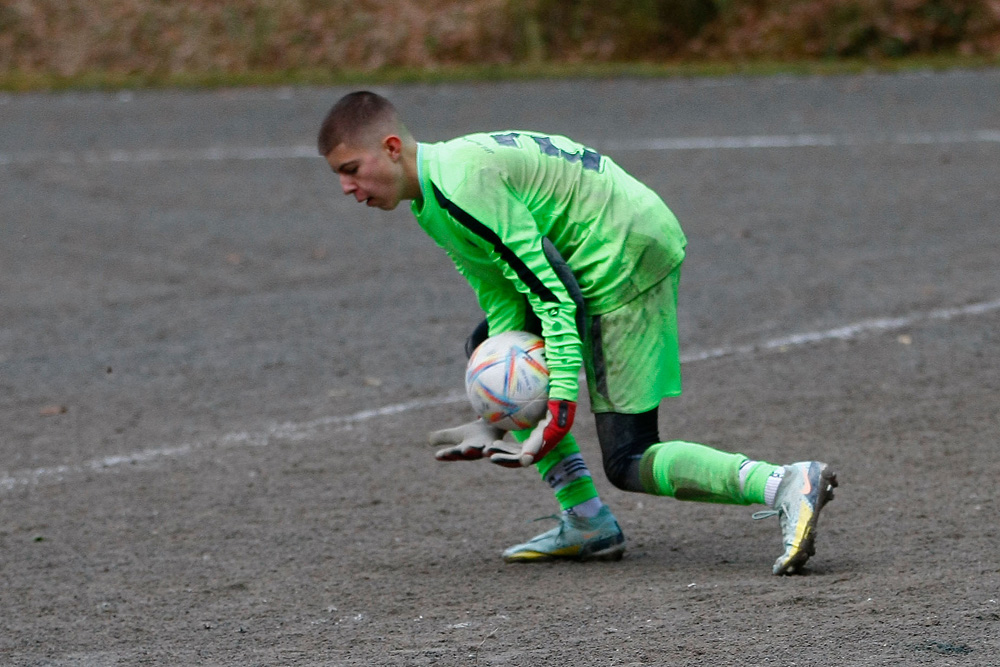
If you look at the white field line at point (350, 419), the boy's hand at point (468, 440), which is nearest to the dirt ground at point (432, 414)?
the white field line at point (350, 419)

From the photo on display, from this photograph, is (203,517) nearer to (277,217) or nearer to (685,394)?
(685,394)

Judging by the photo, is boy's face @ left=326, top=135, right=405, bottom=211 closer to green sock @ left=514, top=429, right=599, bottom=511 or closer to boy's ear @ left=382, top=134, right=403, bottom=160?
boy's ear @ left=382, top=134, right=403, bottom=160

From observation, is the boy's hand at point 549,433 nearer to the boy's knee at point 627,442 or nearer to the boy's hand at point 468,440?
the boy's hand at point 468,440

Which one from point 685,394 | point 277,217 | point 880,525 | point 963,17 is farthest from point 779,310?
point 963,17

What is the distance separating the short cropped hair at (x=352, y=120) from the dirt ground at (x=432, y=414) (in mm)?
1526

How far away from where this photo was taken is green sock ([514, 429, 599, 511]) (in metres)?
5.39

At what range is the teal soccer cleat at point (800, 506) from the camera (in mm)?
4746

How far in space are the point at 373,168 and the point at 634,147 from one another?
356 inches

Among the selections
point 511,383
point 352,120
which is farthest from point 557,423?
point 352,120

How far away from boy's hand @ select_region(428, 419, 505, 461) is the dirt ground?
476mm

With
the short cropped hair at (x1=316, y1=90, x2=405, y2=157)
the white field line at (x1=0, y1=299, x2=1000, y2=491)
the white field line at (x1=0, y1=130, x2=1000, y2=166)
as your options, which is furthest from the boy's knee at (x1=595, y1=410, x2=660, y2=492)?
the white field line at (x1=0, y1=130, x2=1000, y2=166)

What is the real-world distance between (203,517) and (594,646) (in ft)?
7.41

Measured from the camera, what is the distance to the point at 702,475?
4.90 meters

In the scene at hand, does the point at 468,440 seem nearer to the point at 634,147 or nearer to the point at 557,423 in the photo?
the point at 557,423
